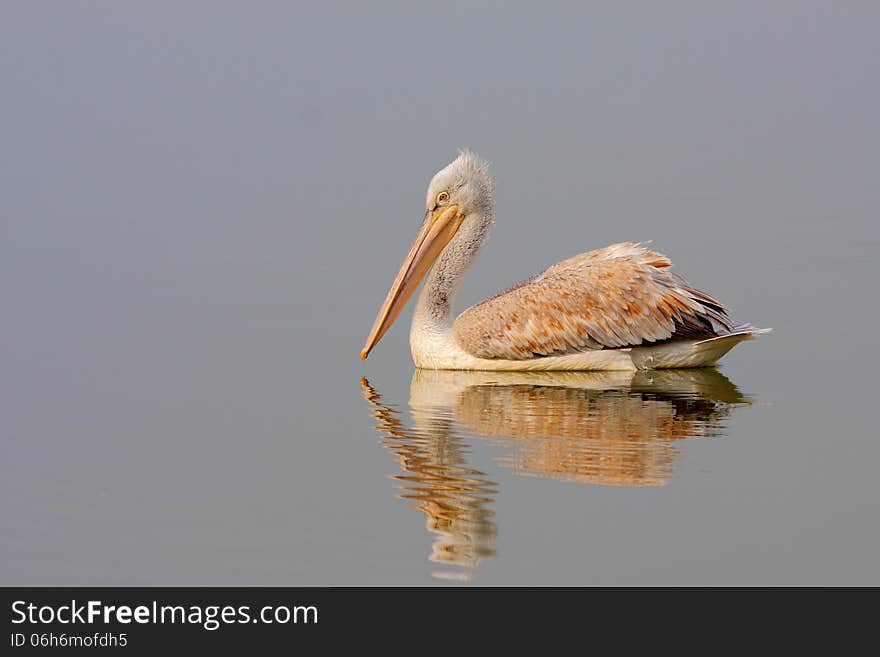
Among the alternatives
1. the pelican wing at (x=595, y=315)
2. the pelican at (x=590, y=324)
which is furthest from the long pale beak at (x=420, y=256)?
the pelican wing at (x=595, y=315)

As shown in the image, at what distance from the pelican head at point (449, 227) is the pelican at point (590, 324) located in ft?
1.23

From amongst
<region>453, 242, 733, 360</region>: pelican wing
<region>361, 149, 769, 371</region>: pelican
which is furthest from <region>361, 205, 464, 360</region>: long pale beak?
<region>453, 242, 733, 360</region>: pelican wing

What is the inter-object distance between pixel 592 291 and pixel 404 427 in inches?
89.6

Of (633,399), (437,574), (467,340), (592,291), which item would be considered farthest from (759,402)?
(437,574)

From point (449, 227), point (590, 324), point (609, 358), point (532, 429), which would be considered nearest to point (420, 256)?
point (449, 227)

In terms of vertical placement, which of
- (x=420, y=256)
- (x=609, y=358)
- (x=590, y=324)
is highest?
(x=420, y=256)

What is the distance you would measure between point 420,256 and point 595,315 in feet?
4.95

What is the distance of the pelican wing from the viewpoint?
364 inches

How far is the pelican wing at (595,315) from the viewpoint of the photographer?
924 centimetres

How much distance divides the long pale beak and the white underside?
25.3 inches

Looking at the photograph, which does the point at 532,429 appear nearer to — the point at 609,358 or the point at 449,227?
the point at 609,358

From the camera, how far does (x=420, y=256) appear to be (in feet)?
33.1

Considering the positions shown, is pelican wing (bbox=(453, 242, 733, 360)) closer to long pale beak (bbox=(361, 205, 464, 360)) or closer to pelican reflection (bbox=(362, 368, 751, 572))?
pelican reflection (bbox=(362, 368, 751, 572))

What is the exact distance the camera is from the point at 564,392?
8.70 meters
